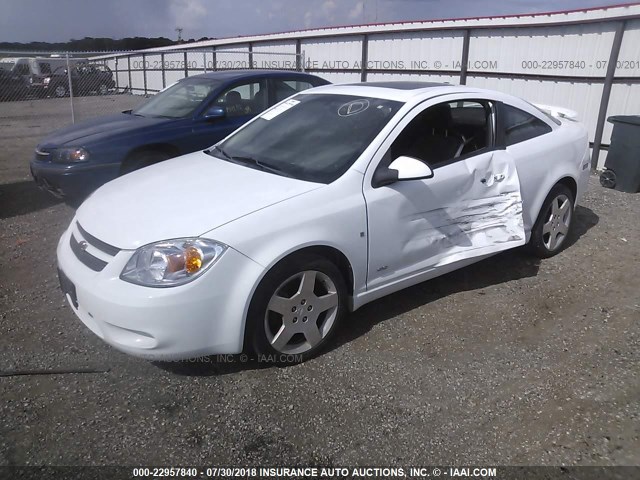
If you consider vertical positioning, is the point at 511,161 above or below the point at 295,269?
above

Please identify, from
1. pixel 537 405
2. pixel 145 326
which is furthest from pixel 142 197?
pixel 537 405

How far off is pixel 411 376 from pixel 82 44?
4639cm

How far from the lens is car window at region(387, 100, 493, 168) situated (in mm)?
3766

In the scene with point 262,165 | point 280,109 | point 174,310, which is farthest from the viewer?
point 280,109

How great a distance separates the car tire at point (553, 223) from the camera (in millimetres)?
4629

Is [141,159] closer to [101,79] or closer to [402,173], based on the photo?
[402,173]

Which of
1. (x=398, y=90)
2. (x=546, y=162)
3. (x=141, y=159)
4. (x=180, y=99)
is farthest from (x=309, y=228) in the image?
(x=180, y=99)

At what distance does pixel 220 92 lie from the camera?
6512 millimetres

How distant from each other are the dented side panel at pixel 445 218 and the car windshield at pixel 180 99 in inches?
148

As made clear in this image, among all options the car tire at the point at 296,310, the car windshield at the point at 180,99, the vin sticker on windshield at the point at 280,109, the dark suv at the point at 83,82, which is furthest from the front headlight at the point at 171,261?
the dark suv at the point at 83,82

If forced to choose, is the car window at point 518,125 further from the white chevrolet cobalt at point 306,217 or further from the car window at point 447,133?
the car window at point 447,133

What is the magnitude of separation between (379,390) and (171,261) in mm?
1344

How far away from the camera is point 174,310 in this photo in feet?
8.83

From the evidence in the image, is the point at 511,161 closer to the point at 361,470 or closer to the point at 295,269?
the point at 295,269
